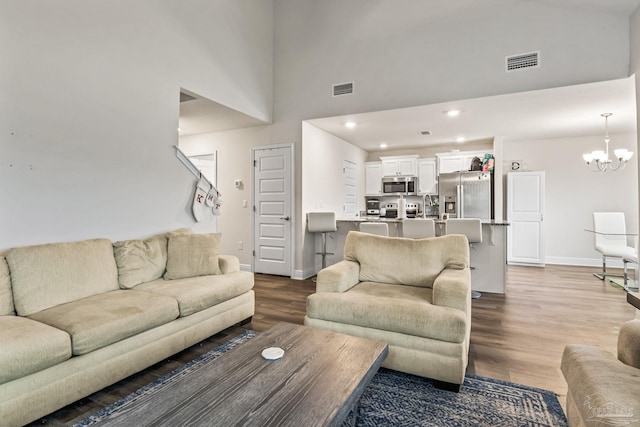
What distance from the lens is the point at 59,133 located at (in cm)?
263

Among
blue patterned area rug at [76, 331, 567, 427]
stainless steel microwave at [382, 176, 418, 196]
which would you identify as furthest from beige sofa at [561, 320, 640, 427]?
stainless steel microwave at [382, 176, 418, 196]

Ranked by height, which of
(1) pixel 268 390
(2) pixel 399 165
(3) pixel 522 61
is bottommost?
A: (1) pixel 268 390

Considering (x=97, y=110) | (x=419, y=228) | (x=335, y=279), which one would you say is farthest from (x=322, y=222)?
(x=97, y=110)

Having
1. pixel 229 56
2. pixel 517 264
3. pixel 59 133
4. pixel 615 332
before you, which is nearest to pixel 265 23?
pixel 229 56

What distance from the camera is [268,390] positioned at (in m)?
1.28

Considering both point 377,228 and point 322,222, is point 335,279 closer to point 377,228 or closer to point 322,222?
point 377,228

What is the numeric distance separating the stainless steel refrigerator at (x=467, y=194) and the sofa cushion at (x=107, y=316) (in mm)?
4999

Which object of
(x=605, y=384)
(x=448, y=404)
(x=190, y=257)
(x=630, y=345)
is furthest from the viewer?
(x=190, y=257)

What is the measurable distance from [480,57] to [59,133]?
14.7 ft

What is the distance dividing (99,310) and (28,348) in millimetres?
474

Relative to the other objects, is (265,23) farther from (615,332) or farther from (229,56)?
(615,332)

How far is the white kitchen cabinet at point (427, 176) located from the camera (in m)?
7.11

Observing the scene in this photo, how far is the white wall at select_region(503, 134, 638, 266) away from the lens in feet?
19.6

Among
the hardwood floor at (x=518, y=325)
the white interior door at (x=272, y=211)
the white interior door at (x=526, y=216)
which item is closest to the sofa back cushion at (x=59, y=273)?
the hardwood floor at (x=518, y=325)
